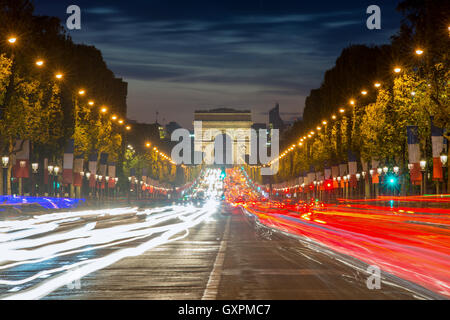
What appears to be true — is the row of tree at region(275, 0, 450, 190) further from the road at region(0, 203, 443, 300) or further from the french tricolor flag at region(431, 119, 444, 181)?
the road at region(0, 203, 443, 300)

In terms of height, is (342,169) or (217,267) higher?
(342,169)

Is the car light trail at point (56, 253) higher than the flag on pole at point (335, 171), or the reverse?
the flag on pole at point (335, 171)

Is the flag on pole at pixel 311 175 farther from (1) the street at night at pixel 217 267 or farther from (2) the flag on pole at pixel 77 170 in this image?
(1) the street at night at pixel 217 267

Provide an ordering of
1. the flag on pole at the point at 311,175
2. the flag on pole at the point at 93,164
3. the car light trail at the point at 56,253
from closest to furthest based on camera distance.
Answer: the car light trail at the point at 56,253 < the flag on pole at the point at 93,164 < the flag on pole at the point at 311,175

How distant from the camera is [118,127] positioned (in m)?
97.1

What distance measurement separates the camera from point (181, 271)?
15.2 m

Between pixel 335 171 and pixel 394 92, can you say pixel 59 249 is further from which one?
pixel 335 171

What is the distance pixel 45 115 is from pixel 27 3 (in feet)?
26.1

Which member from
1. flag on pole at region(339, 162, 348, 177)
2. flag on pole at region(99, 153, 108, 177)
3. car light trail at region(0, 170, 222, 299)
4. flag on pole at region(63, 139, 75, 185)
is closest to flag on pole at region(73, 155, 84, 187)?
flag on pole at region(63, 139, 75, 185)

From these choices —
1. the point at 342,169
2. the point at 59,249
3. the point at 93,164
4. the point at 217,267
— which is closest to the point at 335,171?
the point at 342,169

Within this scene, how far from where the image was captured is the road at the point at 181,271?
1174cm

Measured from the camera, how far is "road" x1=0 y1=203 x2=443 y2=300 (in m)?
11.7

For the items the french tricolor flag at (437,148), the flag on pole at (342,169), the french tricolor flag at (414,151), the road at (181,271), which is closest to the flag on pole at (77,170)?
the french tricolor flag at (414,151)

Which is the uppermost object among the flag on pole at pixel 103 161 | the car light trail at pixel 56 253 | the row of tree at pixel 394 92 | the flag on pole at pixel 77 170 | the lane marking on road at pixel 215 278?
the row of tree at pixel 394 92
